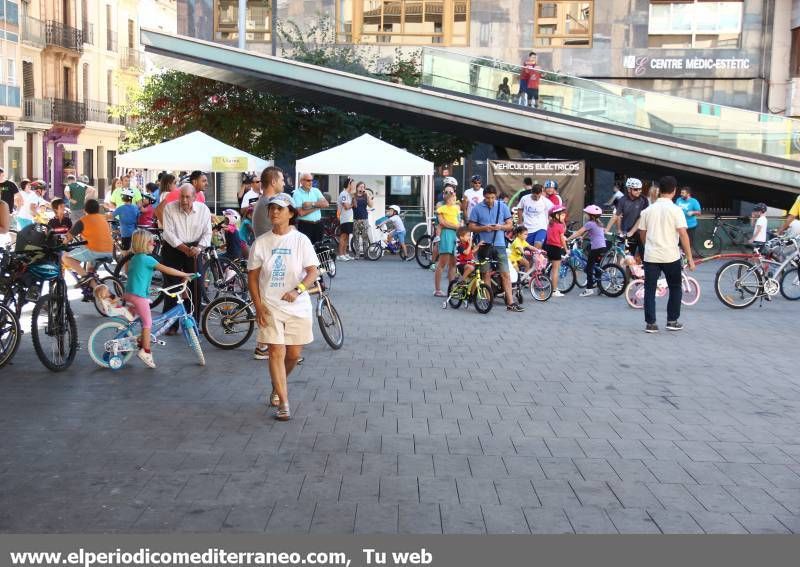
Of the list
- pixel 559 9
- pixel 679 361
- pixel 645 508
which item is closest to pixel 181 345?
pixel 679 361

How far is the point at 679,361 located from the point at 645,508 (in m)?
5.19

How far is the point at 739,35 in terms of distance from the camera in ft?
117

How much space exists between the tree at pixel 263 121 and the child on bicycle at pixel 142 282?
69.9ft

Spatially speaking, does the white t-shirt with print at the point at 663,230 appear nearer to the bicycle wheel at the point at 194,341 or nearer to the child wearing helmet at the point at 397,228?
the bicycle wheel at the point at 194,341

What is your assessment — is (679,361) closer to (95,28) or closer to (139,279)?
(139,279)

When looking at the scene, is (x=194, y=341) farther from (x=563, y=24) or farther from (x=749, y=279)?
(x=563, y=24)

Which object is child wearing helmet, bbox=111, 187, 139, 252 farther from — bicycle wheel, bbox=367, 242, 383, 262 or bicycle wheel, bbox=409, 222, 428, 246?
bicycle wheel, bbox=409, 222, 428, 246

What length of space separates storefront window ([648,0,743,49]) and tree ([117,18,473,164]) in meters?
9.11

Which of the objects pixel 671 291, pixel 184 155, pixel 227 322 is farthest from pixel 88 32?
pixel 227 322

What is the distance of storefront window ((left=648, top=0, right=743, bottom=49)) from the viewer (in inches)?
1411

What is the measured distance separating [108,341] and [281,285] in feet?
8.66

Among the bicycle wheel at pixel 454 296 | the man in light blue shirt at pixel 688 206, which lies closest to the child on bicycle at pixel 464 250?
the bicycle wheel at pixel 454 296

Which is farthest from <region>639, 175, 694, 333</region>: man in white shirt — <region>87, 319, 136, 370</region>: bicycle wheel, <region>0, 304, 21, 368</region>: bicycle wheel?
<region>0, 304, 21, 368</region>: bicycle wheel

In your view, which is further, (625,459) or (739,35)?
(739,35)
